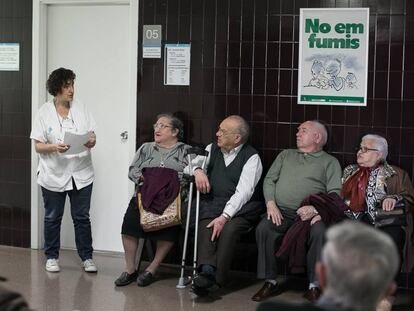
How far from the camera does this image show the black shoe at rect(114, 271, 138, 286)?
535 centimetres

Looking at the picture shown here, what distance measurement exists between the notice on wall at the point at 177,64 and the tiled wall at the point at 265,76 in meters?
0.04

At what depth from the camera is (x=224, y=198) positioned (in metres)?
5.34

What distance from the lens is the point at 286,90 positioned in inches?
220

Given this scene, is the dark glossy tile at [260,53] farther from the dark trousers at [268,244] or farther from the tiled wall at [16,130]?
the tiled wall at [16,130]

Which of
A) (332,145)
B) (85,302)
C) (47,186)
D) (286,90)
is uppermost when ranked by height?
(286,90)

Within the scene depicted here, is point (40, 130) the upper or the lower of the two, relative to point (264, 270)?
upper

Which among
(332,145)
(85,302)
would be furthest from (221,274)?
(332,145)

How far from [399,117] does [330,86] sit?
53 centimetres

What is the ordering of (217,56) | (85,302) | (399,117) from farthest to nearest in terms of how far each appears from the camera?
(217,56), (399,117), (85,302)

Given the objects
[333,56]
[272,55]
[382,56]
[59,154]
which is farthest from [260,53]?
[59,154]

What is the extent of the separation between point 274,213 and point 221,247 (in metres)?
0.42

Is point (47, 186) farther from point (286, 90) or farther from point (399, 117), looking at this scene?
point (399, 117)

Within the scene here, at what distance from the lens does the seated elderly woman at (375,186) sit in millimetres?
4934

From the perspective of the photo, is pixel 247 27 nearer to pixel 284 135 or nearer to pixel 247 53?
pixel 247 53
